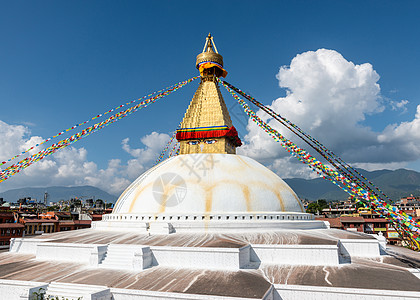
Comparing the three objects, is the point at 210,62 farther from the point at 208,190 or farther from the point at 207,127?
the point at 208,190

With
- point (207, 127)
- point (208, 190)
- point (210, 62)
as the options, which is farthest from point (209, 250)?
point (210, 62)

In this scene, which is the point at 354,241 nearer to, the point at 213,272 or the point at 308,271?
the point at 308,271

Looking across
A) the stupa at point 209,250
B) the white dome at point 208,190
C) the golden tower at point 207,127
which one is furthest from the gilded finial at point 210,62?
the white dome at point 208,190

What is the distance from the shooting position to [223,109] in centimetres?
1614

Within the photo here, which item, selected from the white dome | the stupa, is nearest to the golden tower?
the stupa

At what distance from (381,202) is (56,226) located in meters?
28.3

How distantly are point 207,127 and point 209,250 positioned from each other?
7873 millimetres

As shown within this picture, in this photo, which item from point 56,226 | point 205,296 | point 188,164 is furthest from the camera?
point 56,226

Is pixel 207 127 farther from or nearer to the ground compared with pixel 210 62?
nearer to the ground

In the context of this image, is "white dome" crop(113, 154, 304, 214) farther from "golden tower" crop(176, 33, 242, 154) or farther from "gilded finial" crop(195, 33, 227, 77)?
"gilded finial" crop(195, 33, 227, 77)

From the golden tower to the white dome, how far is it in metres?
1.48

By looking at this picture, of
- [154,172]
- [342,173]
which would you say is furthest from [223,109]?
Result: [342,173]

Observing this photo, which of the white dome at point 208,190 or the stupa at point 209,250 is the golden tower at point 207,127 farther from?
the white dome at point 208,190

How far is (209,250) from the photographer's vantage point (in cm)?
892
